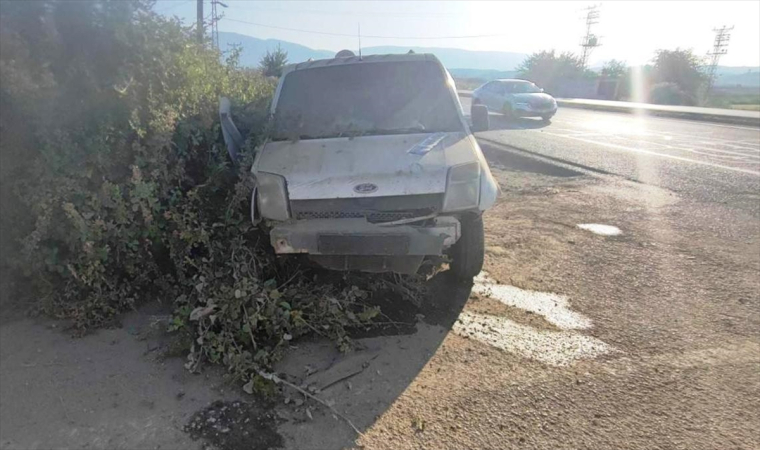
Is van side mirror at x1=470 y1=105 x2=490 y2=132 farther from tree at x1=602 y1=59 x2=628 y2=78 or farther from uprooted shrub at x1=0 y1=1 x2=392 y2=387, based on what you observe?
tree at x1=602 y1=59 x2=628 y2=78

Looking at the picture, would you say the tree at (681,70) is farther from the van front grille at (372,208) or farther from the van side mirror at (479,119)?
the van front grille at (372,208)

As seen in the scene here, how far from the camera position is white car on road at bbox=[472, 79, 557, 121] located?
1811 centimetres

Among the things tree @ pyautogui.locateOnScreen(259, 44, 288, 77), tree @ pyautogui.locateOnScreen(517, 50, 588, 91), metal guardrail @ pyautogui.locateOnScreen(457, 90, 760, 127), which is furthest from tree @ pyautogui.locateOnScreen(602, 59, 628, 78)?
tree @ pyautogui.locateOnScreen(259, 44, 288, 77)

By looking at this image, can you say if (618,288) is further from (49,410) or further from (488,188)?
(49,410)

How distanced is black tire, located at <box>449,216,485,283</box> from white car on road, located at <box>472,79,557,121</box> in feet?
45.6

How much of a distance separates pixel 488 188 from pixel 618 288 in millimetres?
1514

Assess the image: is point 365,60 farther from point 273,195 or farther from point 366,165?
point 273,195

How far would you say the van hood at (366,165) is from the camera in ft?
10.8

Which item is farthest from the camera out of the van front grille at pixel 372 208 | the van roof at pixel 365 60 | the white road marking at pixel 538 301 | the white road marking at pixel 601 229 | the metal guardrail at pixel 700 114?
the metal guardrail at pixel 700 114

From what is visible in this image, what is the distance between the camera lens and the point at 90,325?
11.0 ft

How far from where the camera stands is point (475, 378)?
9.43 ft

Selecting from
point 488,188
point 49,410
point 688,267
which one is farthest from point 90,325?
point 688,267

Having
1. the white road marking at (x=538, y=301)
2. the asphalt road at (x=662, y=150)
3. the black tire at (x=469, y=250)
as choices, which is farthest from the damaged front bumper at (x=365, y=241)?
the asphalt road at (x=662, y=150)

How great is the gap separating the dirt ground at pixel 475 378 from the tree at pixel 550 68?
51336 millimetres
